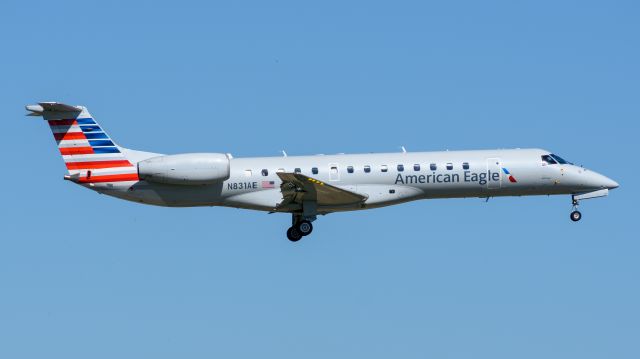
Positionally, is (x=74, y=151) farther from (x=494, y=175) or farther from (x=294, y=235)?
(x=494, y=175)

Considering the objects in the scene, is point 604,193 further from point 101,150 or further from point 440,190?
point 101,150

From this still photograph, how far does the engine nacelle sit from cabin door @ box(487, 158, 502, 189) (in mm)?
8644

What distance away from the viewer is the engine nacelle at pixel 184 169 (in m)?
38.0

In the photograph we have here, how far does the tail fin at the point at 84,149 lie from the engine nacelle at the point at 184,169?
99 cm

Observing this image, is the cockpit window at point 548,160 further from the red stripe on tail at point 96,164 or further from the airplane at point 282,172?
the red stripe on tail at point 96,164

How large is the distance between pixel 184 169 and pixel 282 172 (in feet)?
10.1

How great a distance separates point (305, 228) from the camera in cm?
3897

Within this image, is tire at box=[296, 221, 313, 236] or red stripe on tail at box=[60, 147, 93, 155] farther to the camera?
tire at box=[296, 221, 313, 236]

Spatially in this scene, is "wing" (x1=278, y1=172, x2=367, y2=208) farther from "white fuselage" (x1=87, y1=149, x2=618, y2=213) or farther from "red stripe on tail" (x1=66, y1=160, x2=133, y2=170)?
"red stripe on tail" (x1=66, y1=160, x2=133, y2=170)

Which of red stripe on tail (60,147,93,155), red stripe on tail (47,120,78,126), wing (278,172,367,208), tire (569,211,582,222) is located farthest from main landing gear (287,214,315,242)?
tire (569,211,582,222)

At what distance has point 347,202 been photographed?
1528 inches

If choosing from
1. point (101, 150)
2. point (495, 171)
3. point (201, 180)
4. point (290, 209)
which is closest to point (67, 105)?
point (101, 150)

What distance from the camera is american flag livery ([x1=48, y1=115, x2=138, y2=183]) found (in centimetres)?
3872

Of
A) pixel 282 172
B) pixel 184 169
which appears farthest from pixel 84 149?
pixel 282 172
